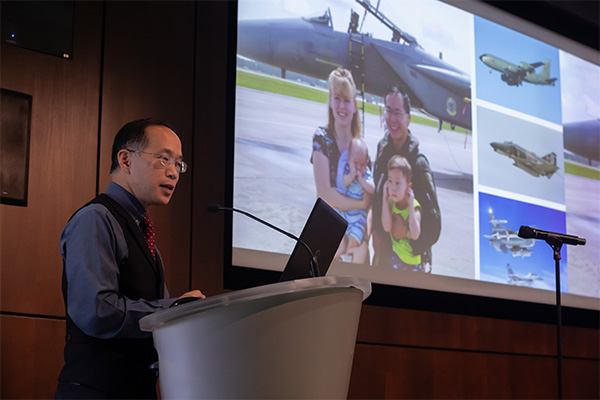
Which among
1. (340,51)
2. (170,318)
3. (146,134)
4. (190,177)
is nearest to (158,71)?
(190,177)

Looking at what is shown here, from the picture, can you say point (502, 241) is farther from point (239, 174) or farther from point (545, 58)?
point (239, 174)

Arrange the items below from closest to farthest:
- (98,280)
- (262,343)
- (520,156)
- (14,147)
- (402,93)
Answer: (262,343)
(98,280)
(14,147)
(402,93)
(520,156)

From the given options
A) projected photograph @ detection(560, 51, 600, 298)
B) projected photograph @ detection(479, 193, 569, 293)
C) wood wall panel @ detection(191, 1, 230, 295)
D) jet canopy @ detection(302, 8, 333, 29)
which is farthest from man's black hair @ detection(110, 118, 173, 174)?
projected photograph @ detection(560, 51, 600, 298)

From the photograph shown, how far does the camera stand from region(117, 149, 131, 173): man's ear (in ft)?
6.29

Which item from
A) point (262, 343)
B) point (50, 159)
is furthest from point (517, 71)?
point (262, 343)

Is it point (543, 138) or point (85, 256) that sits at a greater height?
point (543, 138)

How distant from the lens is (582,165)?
4684mm

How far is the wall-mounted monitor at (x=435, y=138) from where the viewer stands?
331 cm

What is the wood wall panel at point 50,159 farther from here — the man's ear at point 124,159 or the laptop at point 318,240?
the laptop at point 318,240

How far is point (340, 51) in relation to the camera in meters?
3.65

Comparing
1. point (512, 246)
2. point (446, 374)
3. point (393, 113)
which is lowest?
point (446, 374)

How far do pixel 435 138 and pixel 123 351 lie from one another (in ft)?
8.76

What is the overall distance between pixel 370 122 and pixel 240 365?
257 cm

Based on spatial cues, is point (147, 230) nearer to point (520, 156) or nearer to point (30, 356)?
point (30, 356)
